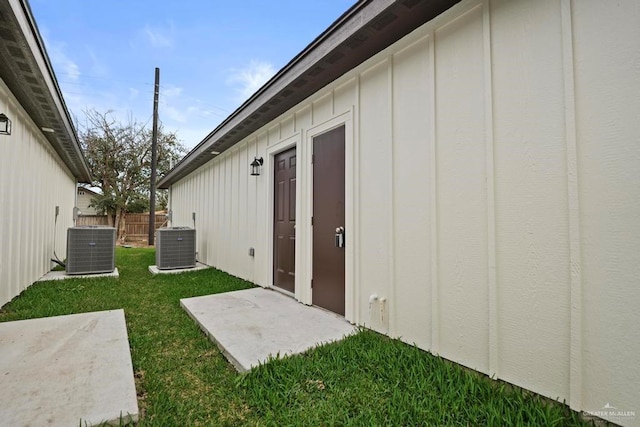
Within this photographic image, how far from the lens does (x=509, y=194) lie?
1772 millimetres

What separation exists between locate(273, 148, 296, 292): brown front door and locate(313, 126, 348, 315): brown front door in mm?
573

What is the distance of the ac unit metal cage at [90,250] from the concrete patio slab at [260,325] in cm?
313

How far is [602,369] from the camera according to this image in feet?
4.58

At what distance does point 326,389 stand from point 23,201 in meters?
4.92

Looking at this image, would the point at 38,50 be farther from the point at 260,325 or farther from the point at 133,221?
the point at 133,221

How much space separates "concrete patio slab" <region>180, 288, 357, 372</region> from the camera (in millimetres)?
2277

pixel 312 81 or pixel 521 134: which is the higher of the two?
pixel 312 81

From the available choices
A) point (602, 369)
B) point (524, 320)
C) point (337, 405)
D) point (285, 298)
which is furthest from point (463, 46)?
point (285, 298)

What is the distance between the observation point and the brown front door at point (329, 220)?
311 centimetres

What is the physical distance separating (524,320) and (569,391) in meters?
0.36

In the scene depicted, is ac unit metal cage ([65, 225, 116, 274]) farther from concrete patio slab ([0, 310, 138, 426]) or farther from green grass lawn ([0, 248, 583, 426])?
green grass lawn ([0, 248, 583, 426])

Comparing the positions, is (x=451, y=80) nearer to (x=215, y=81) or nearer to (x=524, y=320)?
(x=524, y=320)

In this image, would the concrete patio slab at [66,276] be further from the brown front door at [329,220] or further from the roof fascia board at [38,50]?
the brown front door at [329,220]

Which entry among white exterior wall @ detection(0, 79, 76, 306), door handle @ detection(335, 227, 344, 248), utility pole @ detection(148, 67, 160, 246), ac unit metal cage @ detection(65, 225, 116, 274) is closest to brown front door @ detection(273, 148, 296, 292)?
door handle @ detection(335, 227, 344, 248)
